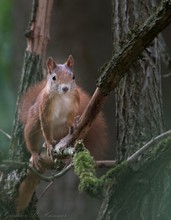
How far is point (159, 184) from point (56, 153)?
1.33 ft

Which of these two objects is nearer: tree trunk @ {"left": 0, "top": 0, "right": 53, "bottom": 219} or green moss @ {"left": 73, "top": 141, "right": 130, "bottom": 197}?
green moss @ {"left": 73, "top": 141, "right": 130, "bottom": 197}

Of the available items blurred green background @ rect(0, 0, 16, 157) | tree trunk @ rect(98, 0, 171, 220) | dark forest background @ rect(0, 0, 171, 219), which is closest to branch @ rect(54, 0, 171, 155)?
tree trunk @ rect(98, 0, 171, 220)

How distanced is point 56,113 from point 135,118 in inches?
15.5

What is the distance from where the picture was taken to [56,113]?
3158 millimetres

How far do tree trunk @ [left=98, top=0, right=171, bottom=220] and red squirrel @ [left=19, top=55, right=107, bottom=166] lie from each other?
22 centimetres

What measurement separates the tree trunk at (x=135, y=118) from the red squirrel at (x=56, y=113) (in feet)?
0.73

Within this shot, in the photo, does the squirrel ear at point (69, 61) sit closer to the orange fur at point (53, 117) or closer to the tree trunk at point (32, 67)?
the orange fur at point (53, 117)

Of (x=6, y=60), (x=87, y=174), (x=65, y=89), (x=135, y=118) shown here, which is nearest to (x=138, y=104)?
(x=135, y=118)

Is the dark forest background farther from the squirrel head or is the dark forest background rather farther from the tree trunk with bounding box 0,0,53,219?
the squirrel head

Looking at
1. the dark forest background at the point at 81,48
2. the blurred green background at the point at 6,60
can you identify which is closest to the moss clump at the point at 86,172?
the dark forest background at the point at 81,48

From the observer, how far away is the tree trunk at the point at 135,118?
2.57 metres

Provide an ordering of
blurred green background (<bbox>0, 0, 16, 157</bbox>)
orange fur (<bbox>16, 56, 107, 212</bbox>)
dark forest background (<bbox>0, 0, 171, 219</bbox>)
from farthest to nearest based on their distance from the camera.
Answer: blurred green background (<bbox>0, 0, 16, 157</bbox>), dark forest background (<bbox>0, 0, 171, 219</bbox>), orange fur (<bbox>16, 56, 107, 212</bbox>)

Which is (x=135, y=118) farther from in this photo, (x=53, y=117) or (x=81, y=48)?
(x=81, y=48)

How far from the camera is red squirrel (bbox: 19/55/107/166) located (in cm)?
309
